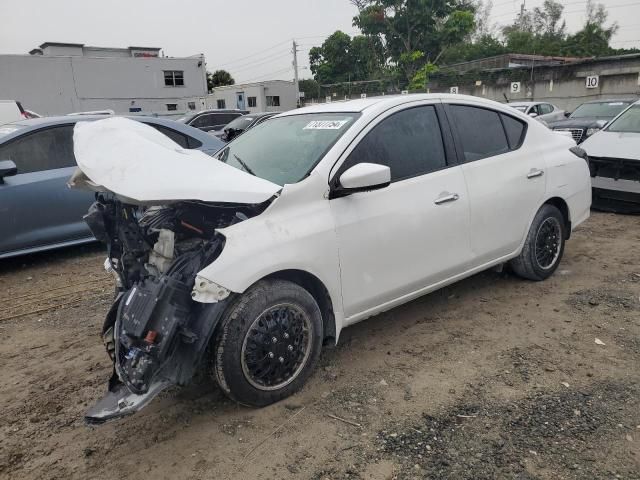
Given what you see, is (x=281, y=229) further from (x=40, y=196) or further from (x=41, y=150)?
(x=41, y=150)

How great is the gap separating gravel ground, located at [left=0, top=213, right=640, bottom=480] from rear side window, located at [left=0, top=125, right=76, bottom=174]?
77.8 inches

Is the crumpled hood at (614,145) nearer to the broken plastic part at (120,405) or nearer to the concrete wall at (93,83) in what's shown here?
the broken plastic part at (120,405)

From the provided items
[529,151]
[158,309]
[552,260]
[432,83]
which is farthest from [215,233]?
[432,83]

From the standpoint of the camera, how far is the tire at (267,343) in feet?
8.75

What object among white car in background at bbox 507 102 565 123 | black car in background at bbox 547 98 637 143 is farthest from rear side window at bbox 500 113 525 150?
white car in background at bbox 507 102 565 123

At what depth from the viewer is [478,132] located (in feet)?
13.4

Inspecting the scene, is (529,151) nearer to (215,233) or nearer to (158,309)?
(215,233)

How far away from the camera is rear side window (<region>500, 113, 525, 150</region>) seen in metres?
4.32

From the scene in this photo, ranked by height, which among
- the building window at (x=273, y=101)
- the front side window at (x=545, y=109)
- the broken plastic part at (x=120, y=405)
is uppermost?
the building window at (x=273, y=101)

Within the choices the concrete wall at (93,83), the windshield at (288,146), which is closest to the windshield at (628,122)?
the windshield at (288,146)

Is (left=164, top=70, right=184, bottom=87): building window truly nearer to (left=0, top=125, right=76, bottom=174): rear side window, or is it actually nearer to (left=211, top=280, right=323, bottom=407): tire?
(left=0, top=125, right=76, bottom=174): rear side window

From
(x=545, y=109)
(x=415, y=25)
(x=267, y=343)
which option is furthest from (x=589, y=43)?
(x=267, y=343)

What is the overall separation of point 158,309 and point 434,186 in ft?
6.73

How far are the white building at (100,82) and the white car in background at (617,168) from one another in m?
30.1
